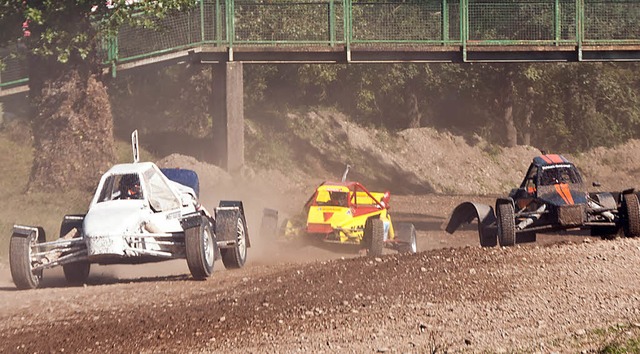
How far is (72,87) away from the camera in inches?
1141

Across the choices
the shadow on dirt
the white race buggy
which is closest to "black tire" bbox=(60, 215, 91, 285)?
the white race buggy

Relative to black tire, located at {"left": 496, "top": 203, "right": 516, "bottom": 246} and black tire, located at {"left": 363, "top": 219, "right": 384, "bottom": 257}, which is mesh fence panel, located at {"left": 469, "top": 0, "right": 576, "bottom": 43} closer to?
black tire, located at {"left": 363, "top": 219, "right": 384, "bottom": 257}

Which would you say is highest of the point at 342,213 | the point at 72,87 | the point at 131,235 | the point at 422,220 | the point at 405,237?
the point at 72,87

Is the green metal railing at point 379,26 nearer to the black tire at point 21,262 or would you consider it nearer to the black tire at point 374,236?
the black tire at point 374,236

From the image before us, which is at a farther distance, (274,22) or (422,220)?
(274,22)

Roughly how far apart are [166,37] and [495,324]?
21545 mm

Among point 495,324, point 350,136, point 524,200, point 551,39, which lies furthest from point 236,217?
point 350,136

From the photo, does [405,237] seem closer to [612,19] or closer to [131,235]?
[131,235]

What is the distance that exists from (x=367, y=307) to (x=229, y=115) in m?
20.0

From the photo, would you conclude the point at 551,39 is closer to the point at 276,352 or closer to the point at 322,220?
the point at 322,220

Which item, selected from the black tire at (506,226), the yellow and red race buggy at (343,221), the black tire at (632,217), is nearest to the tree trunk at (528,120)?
the yellow and red race buggy at (343,221)

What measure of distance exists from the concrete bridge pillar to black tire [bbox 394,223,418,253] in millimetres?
10650

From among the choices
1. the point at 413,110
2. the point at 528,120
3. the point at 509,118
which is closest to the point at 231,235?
the point at 413,110

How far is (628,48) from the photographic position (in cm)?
3047
